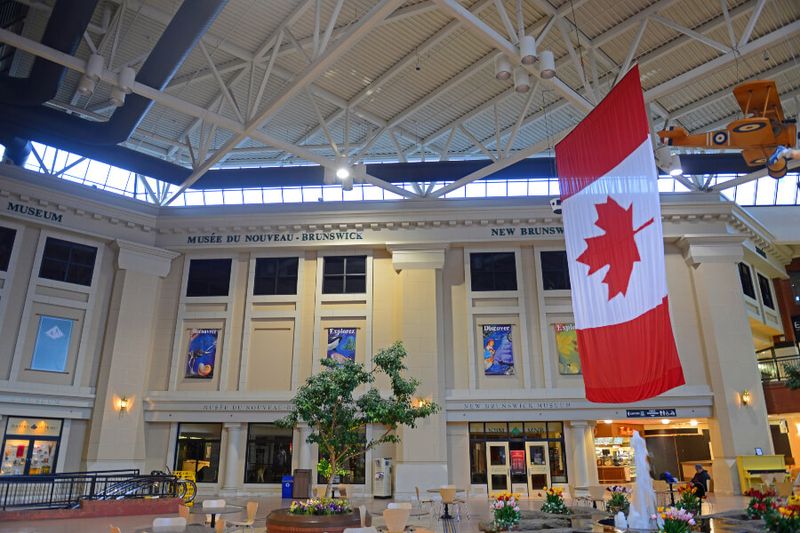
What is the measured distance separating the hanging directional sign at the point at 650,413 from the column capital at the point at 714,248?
5.72 meters

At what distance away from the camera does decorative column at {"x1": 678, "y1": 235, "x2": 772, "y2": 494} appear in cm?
1920

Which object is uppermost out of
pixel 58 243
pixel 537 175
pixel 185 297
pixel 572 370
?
pixel 537 175

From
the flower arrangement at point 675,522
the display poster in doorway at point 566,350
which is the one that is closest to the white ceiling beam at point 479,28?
the flower arrangement at point 675,522

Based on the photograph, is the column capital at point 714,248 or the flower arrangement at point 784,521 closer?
the flower arrangement at point 784,521

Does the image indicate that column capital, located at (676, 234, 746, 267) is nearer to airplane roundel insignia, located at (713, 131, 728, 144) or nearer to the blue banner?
airplane roundel insignia, located at (713, 131, 728, 144)

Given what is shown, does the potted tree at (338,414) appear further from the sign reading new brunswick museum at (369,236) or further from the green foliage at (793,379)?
the green foliage at (793,379)

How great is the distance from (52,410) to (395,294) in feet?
41.5

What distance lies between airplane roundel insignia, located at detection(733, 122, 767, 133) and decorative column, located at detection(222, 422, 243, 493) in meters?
18.3

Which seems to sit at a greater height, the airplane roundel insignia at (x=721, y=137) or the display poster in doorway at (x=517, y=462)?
the airplane roundel insignia at (x=721, y=137)

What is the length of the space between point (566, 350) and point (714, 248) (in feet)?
22.8

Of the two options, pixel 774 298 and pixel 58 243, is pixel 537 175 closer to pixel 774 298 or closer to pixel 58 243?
pixel 774 298

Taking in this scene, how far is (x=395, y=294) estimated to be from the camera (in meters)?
22.0

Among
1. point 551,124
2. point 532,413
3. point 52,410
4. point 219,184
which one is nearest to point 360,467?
point 532,413

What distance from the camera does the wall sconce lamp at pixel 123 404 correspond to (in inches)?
783
